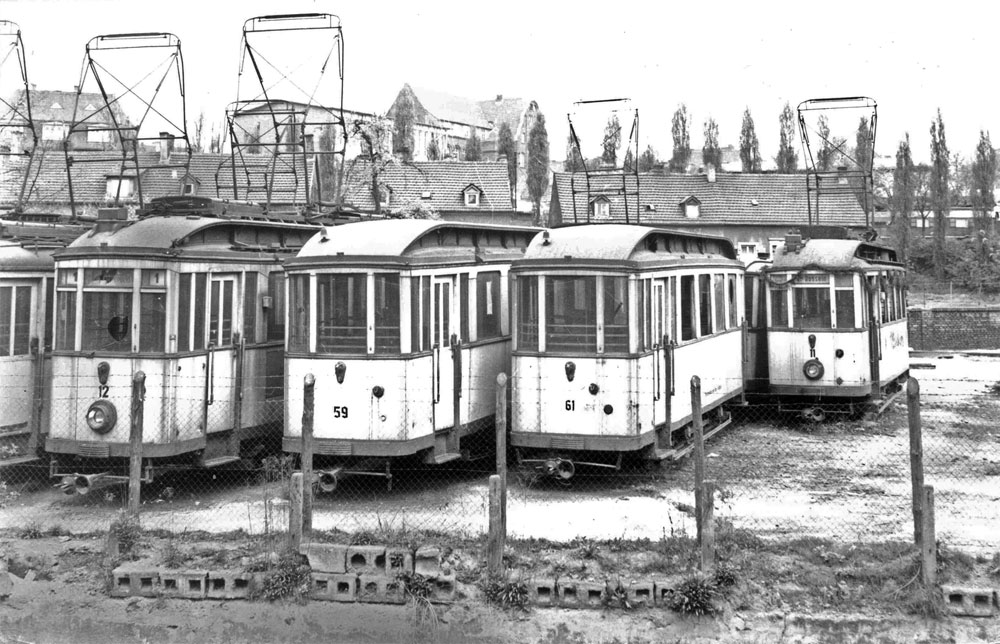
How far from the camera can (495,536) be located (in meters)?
7.77

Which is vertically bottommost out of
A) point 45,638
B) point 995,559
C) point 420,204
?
point 45,638

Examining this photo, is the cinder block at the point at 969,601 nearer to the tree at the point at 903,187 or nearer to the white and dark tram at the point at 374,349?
the white and dark tram at the point at 374,349

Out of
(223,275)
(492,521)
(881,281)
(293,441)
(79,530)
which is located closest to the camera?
(492,521)

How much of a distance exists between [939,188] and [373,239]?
50523 mm

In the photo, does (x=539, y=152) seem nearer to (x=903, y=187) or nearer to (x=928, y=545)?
(x=903, y=187)

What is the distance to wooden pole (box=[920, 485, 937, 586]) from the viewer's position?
287 inches

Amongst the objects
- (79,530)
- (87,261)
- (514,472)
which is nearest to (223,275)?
(87,261)

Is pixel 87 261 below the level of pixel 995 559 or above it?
above

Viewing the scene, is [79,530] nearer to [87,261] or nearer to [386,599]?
[87,261]

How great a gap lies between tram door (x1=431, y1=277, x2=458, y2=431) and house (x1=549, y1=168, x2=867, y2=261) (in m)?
36.0

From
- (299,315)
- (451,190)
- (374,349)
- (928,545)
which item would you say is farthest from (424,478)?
(451,190)

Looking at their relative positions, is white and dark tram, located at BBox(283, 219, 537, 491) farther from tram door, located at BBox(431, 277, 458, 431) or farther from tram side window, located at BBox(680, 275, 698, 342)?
tram side window, located at BBox(680, 275, 698, 342)

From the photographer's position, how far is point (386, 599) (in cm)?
755

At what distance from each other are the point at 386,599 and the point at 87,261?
6.32 meters
